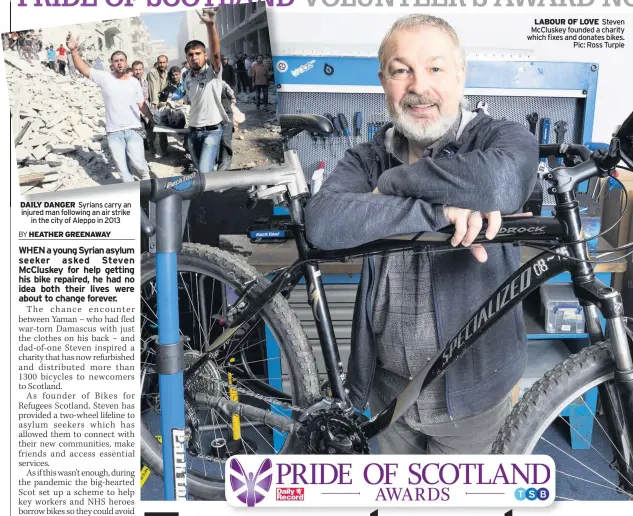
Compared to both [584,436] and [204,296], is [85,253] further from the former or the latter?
[584,436]

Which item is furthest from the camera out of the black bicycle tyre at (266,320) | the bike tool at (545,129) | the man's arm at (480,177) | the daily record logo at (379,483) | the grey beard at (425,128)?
the bike tool at (545,129)

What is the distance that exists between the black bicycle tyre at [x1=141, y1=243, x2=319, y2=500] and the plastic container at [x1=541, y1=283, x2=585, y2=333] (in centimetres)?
56

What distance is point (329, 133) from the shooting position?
1298 millimetres

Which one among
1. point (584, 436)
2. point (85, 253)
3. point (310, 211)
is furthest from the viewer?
point (584, 436)

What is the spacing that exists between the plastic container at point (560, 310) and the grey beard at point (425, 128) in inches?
21.2

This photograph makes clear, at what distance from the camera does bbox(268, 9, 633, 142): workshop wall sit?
120cm

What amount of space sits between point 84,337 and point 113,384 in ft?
0.34

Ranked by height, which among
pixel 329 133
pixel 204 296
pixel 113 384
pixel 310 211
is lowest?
pixel 113 384

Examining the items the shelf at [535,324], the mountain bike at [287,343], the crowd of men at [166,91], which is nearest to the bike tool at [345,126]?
the mountain bike at [287,343]

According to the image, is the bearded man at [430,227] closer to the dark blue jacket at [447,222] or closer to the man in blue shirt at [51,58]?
the dark blue jacket at [447,222]

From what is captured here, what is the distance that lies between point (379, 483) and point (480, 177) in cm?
60

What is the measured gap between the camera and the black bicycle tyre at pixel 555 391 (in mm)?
986

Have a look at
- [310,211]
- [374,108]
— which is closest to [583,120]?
[374,108]

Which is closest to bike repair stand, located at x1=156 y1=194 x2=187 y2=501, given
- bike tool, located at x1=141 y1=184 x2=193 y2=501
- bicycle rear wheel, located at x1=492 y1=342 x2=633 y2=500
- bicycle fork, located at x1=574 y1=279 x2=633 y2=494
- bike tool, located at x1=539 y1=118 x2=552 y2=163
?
bike tool, located at x1=141 y1=184 x2=193 y2=501
